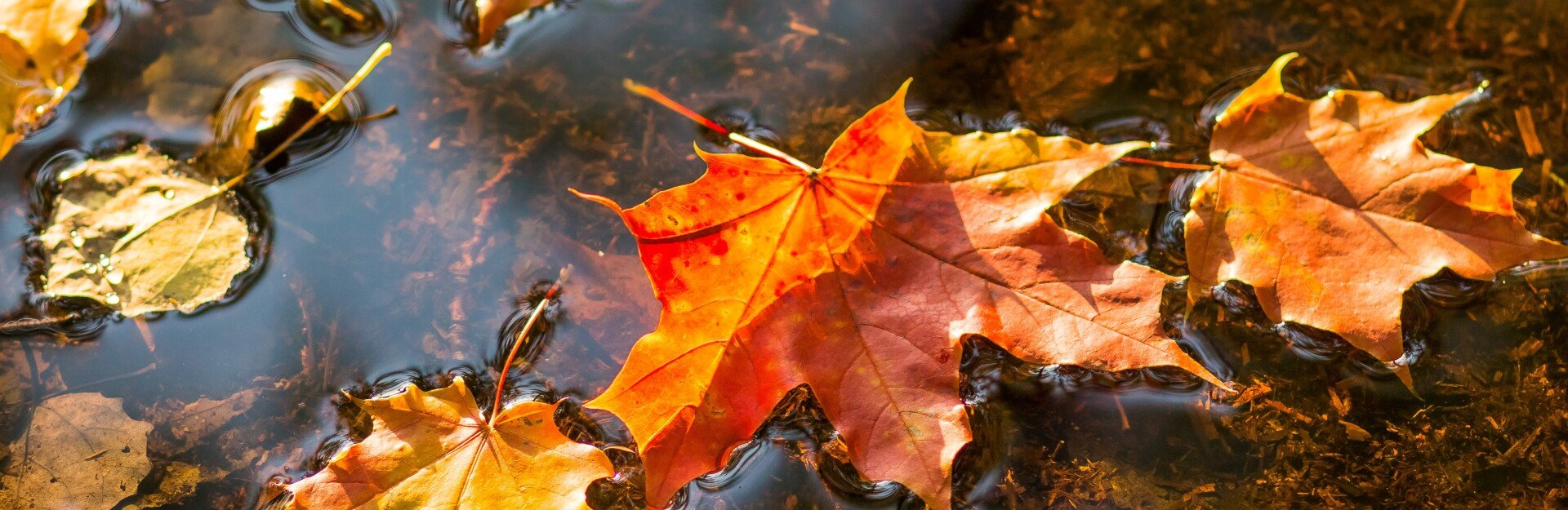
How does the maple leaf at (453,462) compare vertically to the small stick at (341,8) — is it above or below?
below

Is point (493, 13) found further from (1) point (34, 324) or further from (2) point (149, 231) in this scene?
(1) point (34, 324)

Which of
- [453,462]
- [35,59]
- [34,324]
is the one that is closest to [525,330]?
[453,462]

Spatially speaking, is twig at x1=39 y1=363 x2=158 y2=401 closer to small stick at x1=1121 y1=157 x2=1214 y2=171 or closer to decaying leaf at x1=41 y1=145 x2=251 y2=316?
decaying leaf at x1=41 y1=145 x2=251 y2=316

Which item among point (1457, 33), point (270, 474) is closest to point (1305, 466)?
point (1457, 33)

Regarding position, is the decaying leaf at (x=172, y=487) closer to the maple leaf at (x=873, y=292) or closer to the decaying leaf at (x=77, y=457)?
the decaying leaf at (x=77, y=457)

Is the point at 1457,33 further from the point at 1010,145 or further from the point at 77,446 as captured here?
the point at 77,446

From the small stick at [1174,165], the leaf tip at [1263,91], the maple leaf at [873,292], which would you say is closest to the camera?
the maple leaf at [873,292]

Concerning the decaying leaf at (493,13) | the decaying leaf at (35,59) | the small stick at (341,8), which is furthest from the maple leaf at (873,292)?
the decaying leaf at (35,59)
